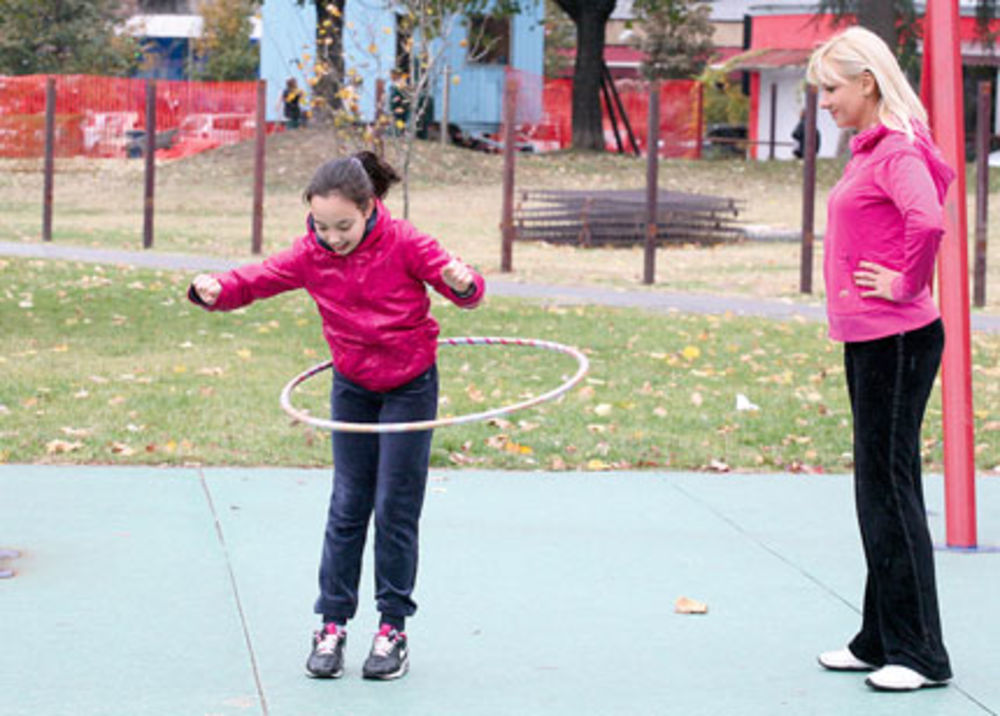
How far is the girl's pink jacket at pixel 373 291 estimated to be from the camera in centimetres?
506

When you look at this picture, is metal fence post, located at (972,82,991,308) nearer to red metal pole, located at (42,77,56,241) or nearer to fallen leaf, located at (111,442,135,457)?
fallen leaf, located at (111,442,135,457)

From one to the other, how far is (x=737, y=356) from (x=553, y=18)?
59592mm

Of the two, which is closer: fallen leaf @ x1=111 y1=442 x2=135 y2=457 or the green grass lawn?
fallen leaf @ x1=111 y1=442 x2=135 y2=457

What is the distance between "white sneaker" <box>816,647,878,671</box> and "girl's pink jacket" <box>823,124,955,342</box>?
102 centimetres

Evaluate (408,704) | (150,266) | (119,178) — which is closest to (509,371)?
(408,704)

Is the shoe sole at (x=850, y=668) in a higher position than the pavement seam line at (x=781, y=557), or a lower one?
lower

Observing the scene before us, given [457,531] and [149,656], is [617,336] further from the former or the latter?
[149,656]

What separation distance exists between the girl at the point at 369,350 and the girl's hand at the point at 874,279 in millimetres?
1106

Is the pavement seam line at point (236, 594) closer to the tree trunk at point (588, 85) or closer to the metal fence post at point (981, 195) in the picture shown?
the metal fence post at point (981, 195)

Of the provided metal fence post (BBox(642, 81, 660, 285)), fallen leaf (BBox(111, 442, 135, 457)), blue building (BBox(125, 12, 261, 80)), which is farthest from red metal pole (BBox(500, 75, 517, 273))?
blue building (BBox(125, 12, 261, 80))

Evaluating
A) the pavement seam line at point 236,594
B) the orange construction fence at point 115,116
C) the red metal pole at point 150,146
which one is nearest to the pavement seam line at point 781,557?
the pavement seam line at point 236,594

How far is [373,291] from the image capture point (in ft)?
16.7

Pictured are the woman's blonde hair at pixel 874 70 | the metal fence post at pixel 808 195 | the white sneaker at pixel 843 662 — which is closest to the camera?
the woman's blonde hair at pixel 874 70

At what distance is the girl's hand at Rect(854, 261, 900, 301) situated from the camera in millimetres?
4992
